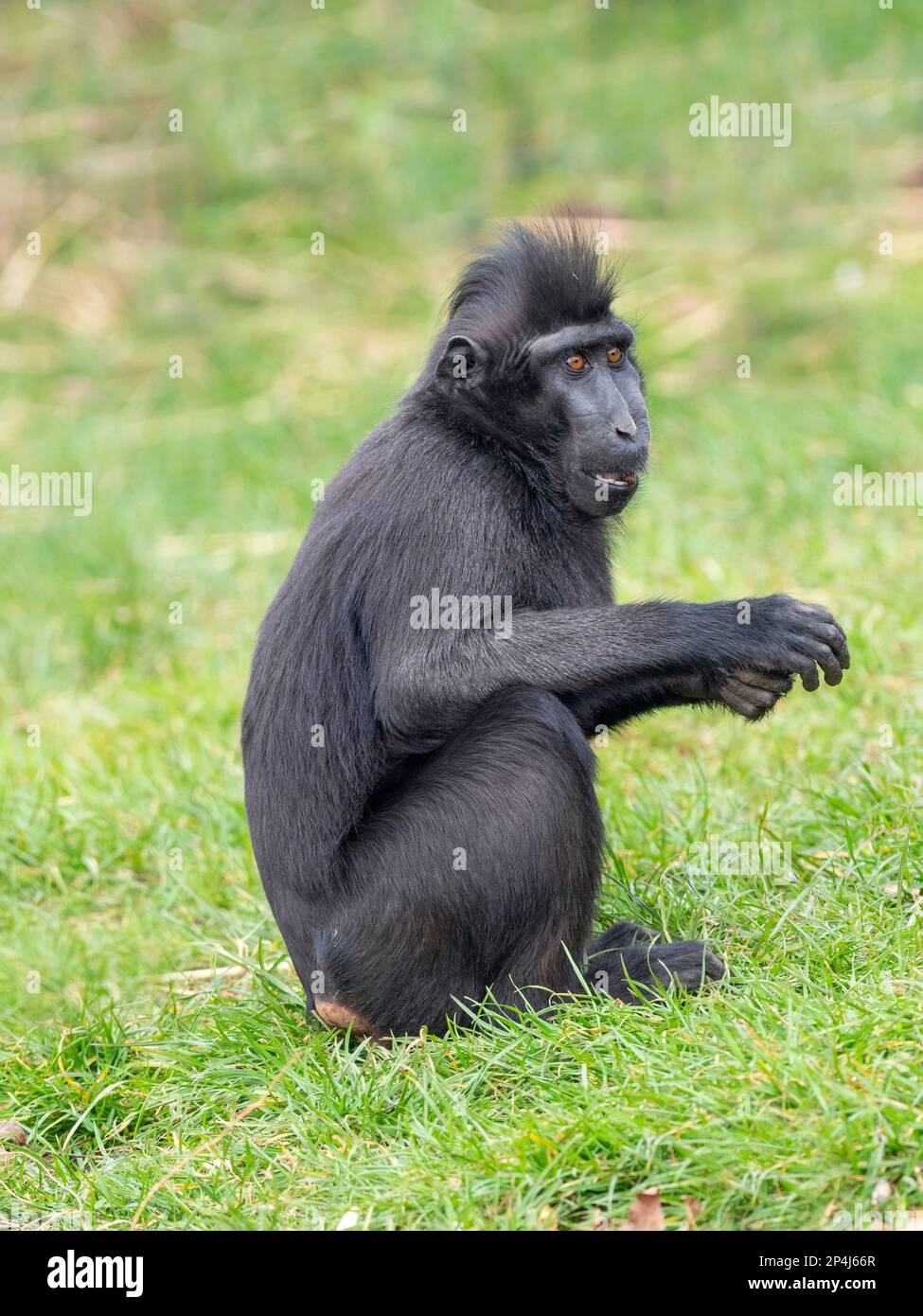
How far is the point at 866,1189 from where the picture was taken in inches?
122

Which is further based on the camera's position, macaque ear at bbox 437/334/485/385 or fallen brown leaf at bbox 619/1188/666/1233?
macaque ear at bbox 437/334/485/385

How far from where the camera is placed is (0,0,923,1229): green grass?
137 inches

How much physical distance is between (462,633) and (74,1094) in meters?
1.64

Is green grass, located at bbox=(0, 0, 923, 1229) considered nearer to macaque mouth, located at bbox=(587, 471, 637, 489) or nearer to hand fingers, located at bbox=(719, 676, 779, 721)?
hand fingers, located at bbox=(719, 676, 779, 721)

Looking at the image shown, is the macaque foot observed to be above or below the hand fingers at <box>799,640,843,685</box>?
below

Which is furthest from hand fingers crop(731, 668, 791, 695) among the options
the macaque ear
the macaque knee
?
the macaque knee

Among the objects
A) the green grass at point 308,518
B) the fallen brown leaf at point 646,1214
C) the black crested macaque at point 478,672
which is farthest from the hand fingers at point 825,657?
the fallen brown leaf at point 646,1214

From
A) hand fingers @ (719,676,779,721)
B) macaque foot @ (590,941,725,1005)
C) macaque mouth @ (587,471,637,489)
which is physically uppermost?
macaque mouth @ (587,471,637,489)

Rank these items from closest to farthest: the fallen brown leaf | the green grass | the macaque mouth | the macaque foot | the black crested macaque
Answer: the fallen brown leaf < the green grass < the black crested macaque < the macaque foot < the macaque mouth

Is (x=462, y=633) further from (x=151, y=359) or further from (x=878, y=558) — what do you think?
(x=151, y=359)

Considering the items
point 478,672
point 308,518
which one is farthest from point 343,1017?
point 308,518

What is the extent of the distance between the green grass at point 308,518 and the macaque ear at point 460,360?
5.09ft

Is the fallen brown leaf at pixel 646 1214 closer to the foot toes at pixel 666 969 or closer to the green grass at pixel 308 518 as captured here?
the green grass at pixel 308 518

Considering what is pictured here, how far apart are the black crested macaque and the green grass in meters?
0.24
